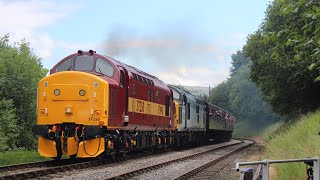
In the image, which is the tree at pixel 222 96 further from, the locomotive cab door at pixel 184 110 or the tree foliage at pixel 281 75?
the locomotive cab door at pixel 184 110

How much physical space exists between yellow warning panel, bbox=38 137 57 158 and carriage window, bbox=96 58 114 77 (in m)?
3.12

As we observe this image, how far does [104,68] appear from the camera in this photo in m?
17.0

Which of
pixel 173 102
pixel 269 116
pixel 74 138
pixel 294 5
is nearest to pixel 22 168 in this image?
pixel 74 138

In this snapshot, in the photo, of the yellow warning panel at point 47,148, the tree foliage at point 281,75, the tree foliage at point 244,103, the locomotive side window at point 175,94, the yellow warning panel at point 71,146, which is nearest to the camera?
the yellow warning panel at point 71,146

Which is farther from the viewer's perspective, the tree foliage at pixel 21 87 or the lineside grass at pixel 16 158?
the tree foliage at pixel 21 87

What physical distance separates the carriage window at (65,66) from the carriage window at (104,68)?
1036mm

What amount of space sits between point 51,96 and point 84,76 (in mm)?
1312

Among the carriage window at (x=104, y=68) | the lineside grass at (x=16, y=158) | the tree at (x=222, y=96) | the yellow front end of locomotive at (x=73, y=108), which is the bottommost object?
the lineside grass at (x=16, y=158)

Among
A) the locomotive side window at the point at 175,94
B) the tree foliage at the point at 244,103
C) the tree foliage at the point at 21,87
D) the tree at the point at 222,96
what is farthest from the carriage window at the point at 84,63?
the tree at the point at 222,96

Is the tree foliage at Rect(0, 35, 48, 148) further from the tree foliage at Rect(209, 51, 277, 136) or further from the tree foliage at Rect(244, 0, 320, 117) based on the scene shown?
the tree foliage at Rect(209, 51, 277, 136)

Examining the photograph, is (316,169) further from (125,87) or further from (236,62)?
(236,62)

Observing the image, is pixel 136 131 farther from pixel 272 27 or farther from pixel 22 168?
pixel 272 27

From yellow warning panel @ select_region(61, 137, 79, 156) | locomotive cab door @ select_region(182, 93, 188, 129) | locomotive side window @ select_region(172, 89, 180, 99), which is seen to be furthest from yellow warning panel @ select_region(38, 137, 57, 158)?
locomotive cab door @ select_region(182, 93, 188, 129)

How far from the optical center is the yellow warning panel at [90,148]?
15.1 m
